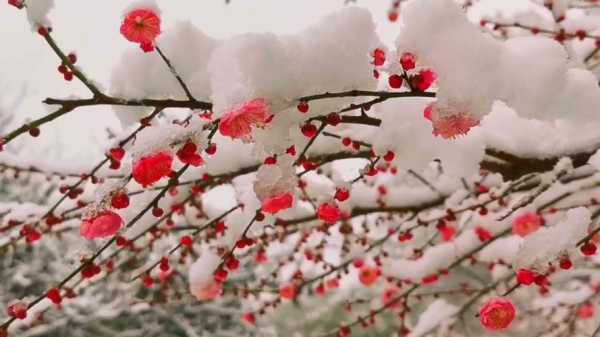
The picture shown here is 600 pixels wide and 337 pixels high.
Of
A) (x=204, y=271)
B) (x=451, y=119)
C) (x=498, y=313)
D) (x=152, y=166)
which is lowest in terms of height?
(x=498, y=313)

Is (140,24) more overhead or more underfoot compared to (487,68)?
more overhead

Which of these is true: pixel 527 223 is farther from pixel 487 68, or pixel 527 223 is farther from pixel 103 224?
pixel 103 224

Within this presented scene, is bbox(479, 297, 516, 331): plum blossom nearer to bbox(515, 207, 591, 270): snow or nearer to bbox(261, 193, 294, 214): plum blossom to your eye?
bbox(515, 207, 591, 270): snow

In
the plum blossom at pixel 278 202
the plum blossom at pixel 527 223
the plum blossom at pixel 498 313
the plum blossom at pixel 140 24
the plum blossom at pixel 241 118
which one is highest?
the plum blossom at pixel 527 223

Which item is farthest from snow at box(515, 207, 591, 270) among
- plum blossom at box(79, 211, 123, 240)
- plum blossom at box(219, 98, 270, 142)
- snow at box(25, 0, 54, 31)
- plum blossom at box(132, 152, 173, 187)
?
snow at box(25, 0, 54, 31)

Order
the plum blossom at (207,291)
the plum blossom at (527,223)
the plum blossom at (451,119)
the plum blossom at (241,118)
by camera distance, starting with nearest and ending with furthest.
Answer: the plum blossom at (241,118), the plum blossom at (451,119), the plum blossom at (207,291), the plum blossom at (527,223)

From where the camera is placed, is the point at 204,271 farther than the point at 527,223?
No

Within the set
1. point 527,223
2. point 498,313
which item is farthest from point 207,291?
point 527,223

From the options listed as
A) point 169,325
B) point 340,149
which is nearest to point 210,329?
point 169,325

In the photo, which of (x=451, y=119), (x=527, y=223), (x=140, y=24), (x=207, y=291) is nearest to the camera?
(x=451, y=119)

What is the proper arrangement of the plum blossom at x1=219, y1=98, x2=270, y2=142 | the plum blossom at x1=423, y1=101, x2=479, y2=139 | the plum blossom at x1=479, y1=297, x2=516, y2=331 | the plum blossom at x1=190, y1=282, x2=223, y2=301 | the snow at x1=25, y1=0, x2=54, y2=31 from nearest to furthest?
the plum blossom at x1=219, y1=98, x2=270, y2=142 < the plum blossom at x1=423, y1=101, x2=479, y2=139 < the snow at x1=25, y1=0, x2=54, y2=31 < the plum blossom at x1=479, y1=297, x2=516, y2=331 < the plum blossom at x1=190, y1=282, x2=223, y2=301

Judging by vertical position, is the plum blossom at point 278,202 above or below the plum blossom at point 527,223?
below

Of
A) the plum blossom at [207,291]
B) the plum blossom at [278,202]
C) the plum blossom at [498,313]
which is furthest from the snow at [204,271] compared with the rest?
the plum blossom at [498,313]

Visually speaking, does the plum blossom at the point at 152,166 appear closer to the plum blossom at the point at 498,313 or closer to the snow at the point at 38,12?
the snow at the point at 38,12
